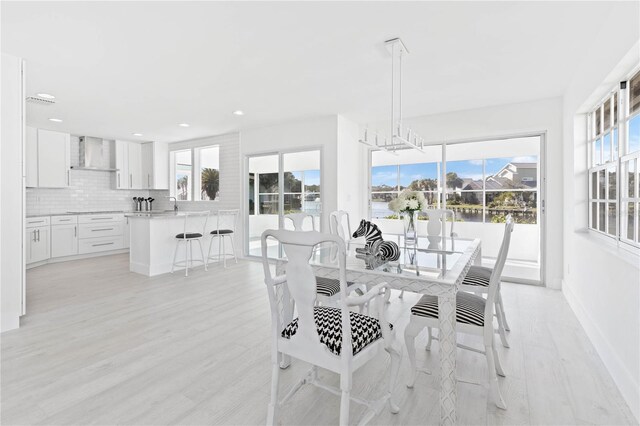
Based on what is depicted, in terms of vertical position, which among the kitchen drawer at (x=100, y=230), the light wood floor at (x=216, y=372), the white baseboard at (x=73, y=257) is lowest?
the light wood floor at (x=216, y=372)

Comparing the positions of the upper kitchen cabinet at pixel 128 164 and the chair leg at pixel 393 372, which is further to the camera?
the upper kitchen cabinet at pixel 128 164

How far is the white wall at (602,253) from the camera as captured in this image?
192 cm

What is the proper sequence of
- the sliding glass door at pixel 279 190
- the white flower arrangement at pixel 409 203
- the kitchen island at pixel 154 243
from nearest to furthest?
the white flower arrangement at pixel 409 203 → the kitchen island at pixel 154 243 → the sliding glass door at pixel 279 190

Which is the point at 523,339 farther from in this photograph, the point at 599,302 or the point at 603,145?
the point at 603,145

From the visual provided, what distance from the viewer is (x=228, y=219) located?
618 centimetres

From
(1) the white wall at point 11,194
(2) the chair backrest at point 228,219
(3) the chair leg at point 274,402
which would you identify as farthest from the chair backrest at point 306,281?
(2) the chair backrest at point 228,219

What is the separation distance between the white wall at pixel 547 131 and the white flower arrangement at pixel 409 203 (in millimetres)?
2350

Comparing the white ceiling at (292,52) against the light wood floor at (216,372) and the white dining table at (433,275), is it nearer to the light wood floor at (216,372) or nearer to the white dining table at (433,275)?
the white dining table at (433,275)

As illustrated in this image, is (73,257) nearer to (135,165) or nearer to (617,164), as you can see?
(135,165)

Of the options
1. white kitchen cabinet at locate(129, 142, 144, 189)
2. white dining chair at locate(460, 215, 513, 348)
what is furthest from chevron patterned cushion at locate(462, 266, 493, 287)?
white kitchen cabinet at locate(129, 142, 144, 189)

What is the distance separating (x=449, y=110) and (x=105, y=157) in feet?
23.1

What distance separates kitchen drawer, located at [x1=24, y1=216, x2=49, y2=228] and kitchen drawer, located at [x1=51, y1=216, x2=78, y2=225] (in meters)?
0.12

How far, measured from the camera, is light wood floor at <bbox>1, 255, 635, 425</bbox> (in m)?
1.75

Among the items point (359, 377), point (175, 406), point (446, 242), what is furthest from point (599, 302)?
point (175, 406)
